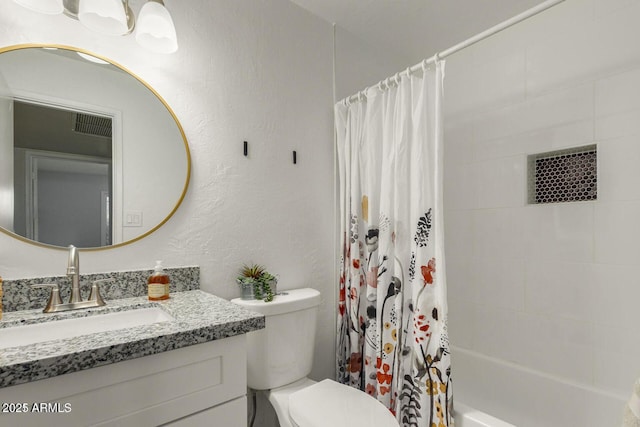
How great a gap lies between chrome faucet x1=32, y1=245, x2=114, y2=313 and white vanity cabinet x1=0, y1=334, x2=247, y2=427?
17.1 inches

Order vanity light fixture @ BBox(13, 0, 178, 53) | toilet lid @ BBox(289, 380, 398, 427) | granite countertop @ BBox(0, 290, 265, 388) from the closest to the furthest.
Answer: granite countertop @ BBox(0, 290, 265, 388) → vanity light fixture @ BBox(13, 0, 178, 53) → toilet lid @ BBox(289, 380, 398, 427)

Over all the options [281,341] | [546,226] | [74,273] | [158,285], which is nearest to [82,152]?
[74,273]

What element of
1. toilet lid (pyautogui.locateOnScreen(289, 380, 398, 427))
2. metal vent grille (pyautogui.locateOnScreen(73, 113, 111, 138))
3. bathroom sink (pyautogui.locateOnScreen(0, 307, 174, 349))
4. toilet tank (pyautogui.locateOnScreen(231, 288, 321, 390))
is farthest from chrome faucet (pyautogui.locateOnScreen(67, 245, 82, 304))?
toilet lid (pyautogui.locateOnScreen(289, 380, 398, 427))

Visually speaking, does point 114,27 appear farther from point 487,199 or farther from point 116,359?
point 487,199

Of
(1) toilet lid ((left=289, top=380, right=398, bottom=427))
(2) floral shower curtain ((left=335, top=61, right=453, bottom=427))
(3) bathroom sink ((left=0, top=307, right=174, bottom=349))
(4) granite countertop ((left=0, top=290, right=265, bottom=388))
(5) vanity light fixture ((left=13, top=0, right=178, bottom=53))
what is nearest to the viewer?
(4) granite countertop ((left=0, top=290, right=265, bottom=388))

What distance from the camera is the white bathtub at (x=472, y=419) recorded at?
46.0 inches

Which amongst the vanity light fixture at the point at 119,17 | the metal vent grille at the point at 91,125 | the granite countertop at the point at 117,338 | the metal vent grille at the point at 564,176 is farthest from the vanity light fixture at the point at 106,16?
the metal vent grille at the point at 564,176

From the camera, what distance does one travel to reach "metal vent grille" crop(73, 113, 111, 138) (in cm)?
120

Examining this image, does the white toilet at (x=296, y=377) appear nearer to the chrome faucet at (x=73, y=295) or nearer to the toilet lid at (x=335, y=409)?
the toilet lid at (x=335, y=409)

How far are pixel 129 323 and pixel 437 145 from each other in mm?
1284

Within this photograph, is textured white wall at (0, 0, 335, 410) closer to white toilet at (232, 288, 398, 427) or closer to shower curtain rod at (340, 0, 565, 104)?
white toilet at (232, 288, 398, 427)

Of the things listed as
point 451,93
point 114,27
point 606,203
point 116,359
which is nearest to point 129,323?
point 116,359

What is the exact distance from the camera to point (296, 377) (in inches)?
58.5

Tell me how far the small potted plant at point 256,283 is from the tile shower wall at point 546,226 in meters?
1.26
